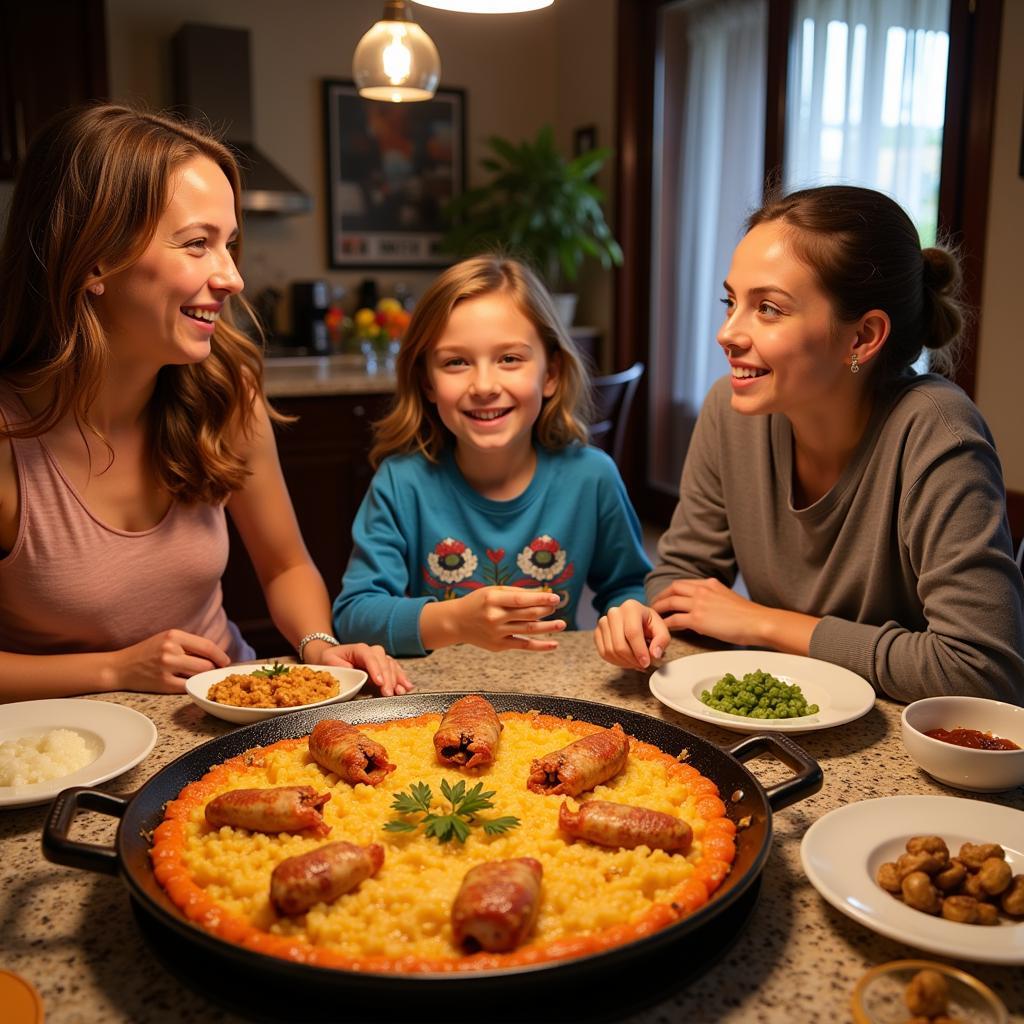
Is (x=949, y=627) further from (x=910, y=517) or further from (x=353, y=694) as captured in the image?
(x=353, y=694)

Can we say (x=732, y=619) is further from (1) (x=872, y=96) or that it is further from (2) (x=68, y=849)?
(1) (x=872, y=96)

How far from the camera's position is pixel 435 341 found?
2119mm

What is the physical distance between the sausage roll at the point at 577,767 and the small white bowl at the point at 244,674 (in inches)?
13.4

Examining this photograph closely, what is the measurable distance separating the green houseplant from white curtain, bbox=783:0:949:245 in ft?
4.04

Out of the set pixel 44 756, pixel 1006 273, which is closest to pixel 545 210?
pixel 1006 273

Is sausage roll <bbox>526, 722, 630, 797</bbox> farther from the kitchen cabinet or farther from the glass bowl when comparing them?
the kitchen cabinet

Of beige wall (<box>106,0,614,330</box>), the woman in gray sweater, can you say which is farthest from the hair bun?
beige wall (<box>106,0,614,330</box>)

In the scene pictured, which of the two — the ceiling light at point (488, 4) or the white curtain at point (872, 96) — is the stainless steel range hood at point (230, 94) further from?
the ceiling light at point (488, 4)

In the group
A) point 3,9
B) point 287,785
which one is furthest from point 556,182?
point 287,785

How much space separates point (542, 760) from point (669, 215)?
5.47 metres

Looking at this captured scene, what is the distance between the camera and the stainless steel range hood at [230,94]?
18.8 ft

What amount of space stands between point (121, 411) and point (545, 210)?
4342mm

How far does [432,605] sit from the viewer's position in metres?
1.78

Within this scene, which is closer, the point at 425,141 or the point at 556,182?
the point at 556,182
